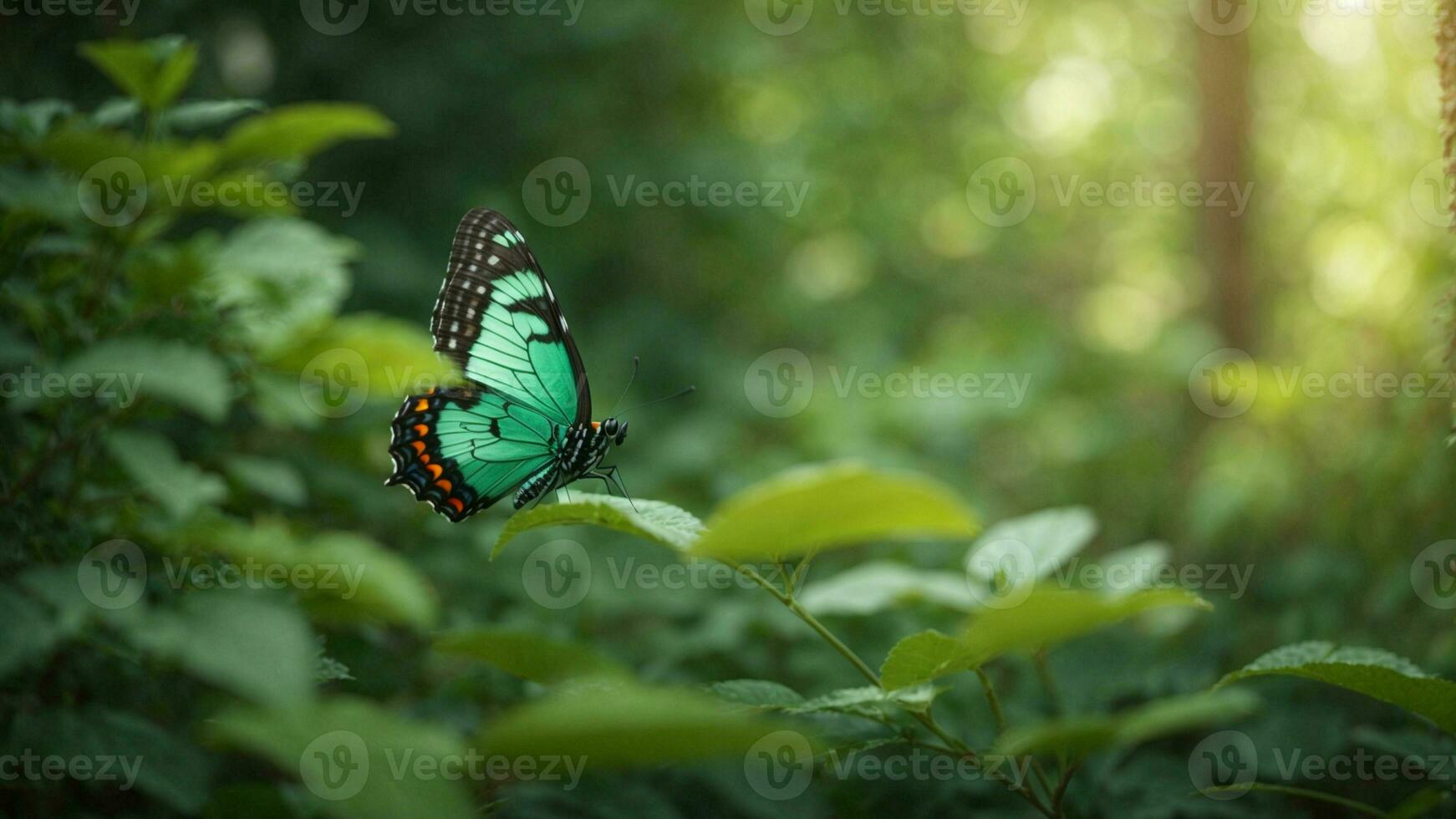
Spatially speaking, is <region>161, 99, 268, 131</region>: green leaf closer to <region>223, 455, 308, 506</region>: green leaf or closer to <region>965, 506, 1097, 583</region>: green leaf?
<region>223, 455, 308, 506</region>: green leaf

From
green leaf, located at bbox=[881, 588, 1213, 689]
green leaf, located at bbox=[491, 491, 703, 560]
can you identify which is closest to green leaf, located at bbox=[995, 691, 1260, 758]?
green leaf, located at bbox=[881, 588, 1213, 689]

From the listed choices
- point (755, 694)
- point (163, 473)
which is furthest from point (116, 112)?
point (755, 694)

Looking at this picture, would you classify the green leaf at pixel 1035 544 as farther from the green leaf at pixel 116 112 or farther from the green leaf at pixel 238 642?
the green leaf at pixel 116 112

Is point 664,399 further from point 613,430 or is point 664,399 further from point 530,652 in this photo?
point 530,652

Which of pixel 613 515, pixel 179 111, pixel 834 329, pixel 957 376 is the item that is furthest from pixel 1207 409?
pixel 179 111

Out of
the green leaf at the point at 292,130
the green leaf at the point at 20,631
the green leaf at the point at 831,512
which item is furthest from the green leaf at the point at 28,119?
the green leaf at the point at 831,512

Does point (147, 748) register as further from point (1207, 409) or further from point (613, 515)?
point (1207, 409)
